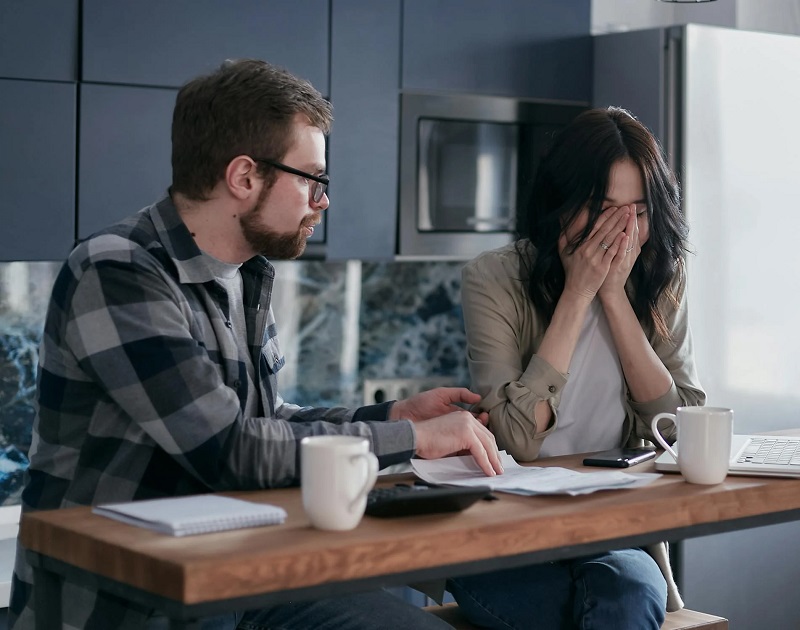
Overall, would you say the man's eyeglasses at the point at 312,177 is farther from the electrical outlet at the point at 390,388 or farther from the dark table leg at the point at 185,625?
the electrical outlet at the point at 390,388

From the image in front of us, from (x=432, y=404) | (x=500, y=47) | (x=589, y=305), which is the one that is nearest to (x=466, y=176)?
(x=500, y=47)

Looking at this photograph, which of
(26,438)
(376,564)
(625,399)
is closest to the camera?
(376,564)

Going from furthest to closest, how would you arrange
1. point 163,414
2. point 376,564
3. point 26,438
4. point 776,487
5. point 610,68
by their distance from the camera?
point 610,68 → point 26,438 → point 776,487 → point 163,414 → point 376,564

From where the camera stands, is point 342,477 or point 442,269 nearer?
point 342,477

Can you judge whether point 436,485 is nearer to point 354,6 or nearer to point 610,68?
point 354,6

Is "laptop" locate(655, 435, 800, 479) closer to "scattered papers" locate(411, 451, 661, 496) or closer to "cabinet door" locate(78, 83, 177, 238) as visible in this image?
"scattered papers" locate(411, 451, 661, 496)

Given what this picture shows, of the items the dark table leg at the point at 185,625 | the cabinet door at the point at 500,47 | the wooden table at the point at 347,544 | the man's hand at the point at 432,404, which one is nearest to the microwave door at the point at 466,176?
the cabinet door at the point at 500,47

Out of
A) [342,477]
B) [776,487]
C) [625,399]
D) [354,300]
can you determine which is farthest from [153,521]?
[354,300]

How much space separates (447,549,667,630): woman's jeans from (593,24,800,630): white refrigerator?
1286 mm

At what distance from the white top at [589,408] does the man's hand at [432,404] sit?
321 mm

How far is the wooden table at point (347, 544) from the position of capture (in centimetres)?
120

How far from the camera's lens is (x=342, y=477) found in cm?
133

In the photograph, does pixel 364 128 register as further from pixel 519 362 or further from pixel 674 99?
pixel 519 362

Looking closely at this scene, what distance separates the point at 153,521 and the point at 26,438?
5.93ft
